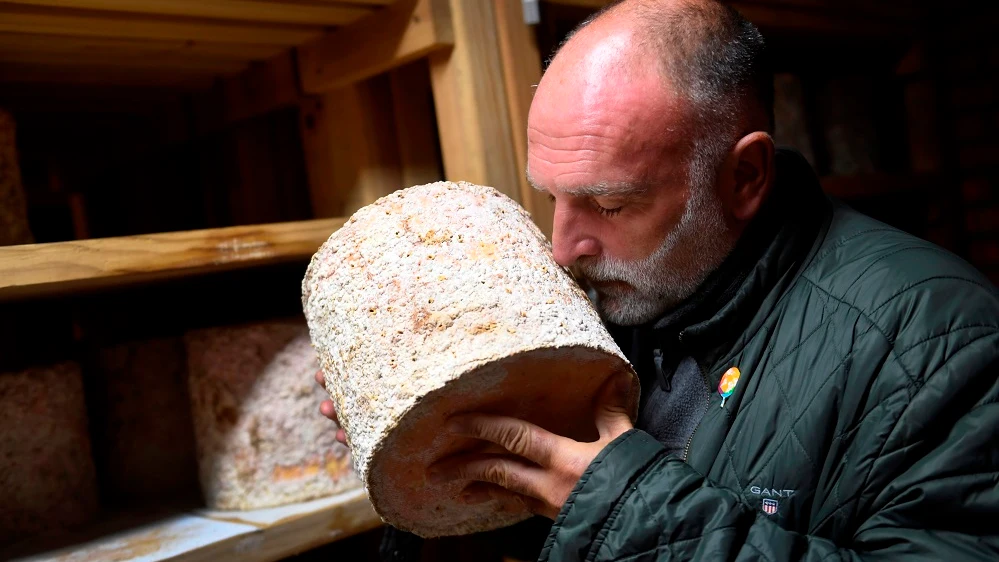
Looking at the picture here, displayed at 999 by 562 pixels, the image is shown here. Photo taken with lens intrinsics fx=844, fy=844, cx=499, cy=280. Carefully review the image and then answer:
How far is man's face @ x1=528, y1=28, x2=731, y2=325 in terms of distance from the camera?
1193mm

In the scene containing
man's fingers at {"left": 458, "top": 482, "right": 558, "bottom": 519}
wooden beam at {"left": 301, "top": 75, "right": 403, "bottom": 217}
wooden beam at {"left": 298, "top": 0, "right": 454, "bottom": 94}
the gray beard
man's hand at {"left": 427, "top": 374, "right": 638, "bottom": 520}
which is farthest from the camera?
wooden beam at {"left": 301, "top": 75, "right": 403, "bottom": 217}

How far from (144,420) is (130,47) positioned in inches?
29.2

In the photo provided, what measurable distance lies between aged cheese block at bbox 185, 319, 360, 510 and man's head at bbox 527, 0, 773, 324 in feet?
2.07

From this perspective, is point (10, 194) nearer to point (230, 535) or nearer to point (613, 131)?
point (230, 535)

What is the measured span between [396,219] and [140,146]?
1.41m

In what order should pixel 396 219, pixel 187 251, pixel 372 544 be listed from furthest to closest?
pixel 372 544
pixel 187 251
pixel 396 219

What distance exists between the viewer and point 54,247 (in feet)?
4.06

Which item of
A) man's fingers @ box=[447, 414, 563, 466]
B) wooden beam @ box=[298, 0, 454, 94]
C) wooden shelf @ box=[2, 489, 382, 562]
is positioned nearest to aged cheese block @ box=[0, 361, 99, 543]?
wooden shelf @ box=[2, 489, 382, 562]

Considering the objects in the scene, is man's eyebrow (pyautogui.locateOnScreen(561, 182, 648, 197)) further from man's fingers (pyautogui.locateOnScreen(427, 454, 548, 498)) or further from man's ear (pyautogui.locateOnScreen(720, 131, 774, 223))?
man's fingers (pyautogui.locateOnScreen(427, 454, 548, 498))

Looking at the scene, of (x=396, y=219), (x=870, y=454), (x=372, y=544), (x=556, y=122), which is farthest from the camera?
(x=372, y=544)

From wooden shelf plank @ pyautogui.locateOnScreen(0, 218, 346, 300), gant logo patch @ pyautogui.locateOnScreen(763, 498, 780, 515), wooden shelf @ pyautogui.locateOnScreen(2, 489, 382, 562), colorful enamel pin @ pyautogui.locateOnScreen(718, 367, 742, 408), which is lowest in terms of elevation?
wooden shelf @ pyautogui.locateOnScreen(2, 489, 382, 562)

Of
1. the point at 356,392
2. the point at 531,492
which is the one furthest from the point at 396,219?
the point at 531,492

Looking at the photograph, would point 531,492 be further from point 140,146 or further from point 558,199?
point 140,146

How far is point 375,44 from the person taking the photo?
165 centimetres
